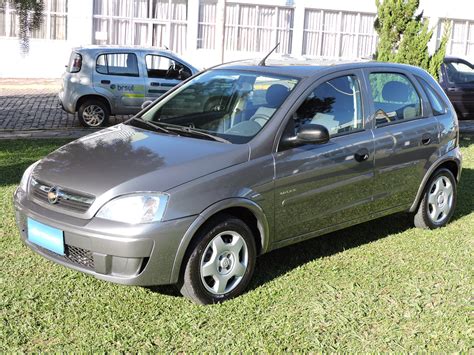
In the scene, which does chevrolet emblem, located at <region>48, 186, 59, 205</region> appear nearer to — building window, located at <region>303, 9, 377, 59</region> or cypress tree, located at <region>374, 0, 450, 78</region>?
cypress tree, located at <region>374, 0, 450, 78</region>

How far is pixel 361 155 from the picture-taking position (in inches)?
212

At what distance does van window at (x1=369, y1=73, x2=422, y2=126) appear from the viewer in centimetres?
574

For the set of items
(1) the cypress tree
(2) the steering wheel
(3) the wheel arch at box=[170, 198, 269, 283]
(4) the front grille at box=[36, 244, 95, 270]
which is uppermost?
(1) the cypress tree

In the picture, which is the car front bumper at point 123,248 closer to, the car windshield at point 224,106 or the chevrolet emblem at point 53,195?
the chevrolet emblem at point 53,195

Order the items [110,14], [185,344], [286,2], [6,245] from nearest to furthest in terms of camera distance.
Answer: [185,344], [6,245], [110,14], [286,2]

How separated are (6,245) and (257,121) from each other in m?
2.40

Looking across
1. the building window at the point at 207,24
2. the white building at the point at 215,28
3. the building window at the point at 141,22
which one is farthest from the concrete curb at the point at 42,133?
the building window at the point at 207,24

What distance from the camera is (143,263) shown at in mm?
4176

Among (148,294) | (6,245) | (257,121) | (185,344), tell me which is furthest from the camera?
(6,245)

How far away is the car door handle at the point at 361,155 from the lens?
5.36 meters

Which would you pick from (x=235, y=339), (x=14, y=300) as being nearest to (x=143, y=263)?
(x=235, y=339)

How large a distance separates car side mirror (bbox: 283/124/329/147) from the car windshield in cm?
24

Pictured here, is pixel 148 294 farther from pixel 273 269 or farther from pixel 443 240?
pixel 443 240

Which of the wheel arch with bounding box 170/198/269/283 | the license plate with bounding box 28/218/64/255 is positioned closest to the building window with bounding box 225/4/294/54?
the wheel arch with bounding box 170/198/269/283
